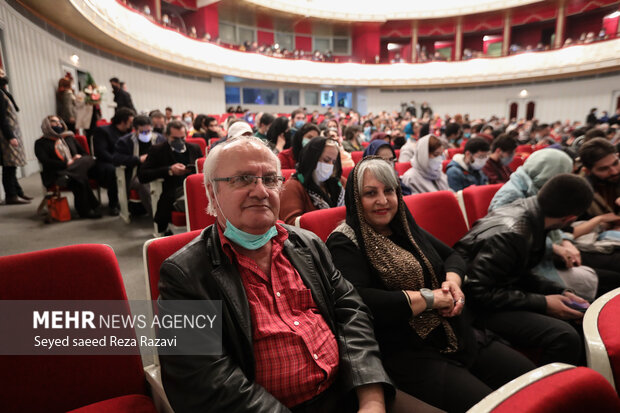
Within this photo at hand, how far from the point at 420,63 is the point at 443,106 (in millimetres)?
2715

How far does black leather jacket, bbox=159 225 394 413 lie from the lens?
0.94 meters

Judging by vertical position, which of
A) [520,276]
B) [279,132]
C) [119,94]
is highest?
[119,94]

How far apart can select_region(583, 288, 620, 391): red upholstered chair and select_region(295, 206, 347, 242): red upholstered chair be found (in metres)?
1.07

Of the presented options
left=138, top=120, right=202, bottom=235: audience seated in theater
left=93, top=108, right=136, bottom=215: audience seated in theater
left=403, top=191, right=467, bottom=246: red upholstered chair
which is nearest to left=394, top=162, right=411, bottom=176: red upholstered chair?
left=403, top=191, right=467, bottom=246: red upholstered chair

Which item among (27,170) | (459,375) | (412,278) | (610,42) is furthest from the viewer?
(610,42)

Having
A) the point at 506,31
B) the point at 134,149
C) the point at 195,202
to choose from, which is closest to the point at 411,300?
the point at 195,202

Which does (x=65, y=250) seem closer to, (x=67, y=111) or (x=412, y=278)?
(x=412, y=278)

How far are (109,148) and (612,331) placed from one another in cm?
525

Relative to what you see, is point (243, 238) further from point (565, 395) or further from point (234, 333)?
point (565, 395)

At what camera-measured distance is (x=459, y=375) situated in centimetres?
131

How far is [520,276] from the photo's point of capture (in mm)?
1770

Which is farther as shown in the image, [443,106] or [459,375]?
[443,106]

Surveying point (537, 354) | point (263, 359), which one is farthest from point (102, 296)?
point (537, 354)

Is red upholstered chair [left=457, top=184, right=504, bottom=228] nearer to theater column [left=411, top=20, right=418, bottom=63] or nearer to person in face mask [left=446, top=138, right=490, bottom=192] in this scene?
person in face mask [left=446, top=138, right=490, bottom=192]
